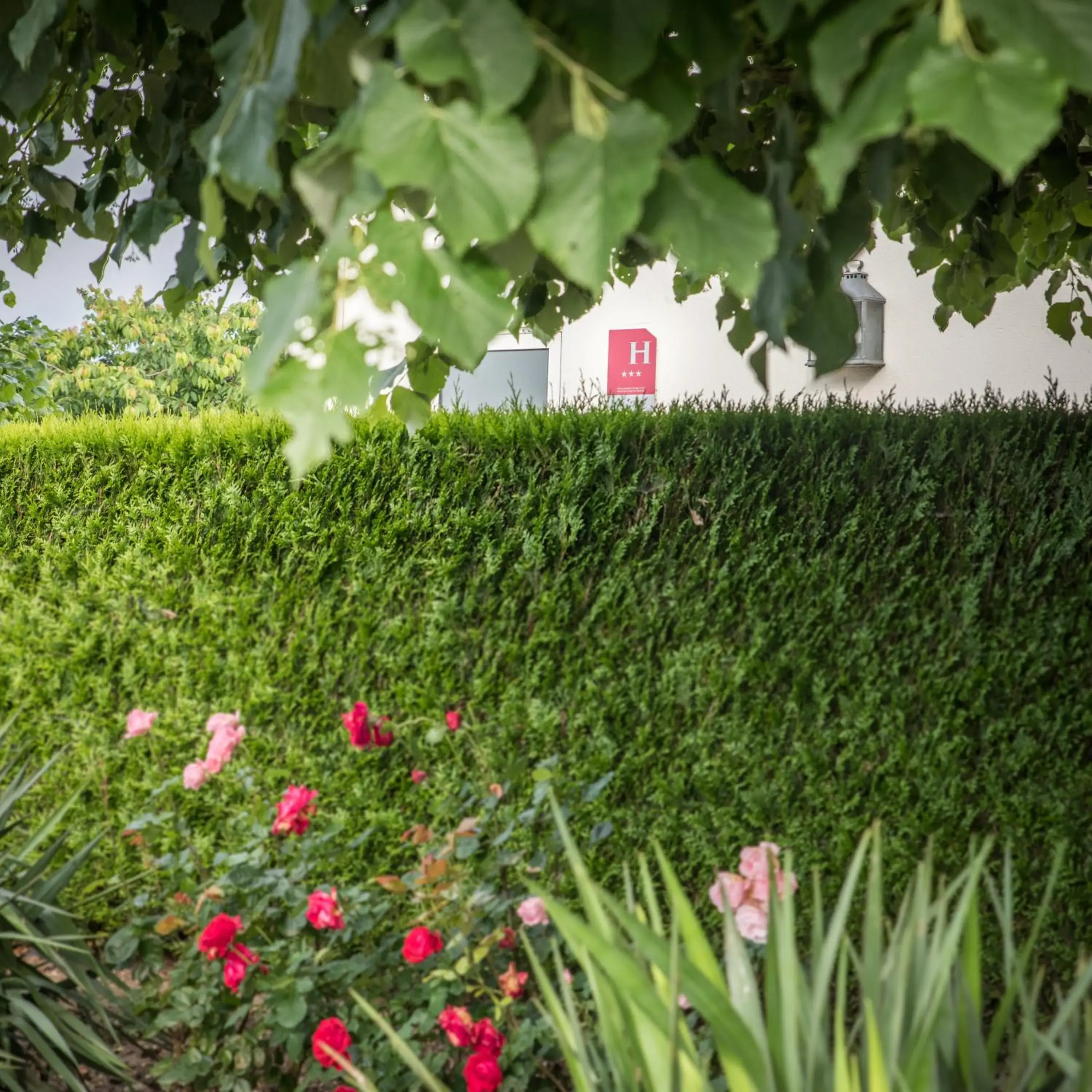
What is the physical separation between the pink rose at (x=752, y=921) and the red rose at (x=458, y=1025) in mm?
626

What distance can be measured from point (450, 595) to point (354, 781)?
77 centimetres

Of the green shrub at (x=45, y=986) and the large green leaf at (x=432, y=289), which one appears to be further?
the green shrub at (x=45, y=986)

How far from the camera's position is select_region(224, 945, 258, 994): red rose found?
2.32m

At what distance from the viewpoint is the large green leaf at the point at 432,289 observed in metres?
0.70

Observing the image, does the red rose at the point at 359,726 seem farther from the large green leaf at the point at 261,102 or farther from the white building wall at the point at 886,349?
the white building wall at the point at 886,349

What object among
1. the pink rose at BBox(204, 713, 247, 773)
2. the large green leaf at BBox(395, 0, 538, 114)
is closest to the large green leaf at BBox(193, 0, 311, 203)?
the large green leaf at BBox(395, 0, 538, 114)

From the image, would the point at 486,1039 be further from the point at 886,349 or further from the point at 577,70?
the point at 886,349

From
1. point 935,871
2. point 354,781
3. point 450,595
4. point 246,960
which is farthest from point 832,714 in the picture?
point 246,960

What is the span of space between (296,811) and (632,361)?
6609 millimetres

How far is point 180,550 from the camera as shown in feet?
13.0

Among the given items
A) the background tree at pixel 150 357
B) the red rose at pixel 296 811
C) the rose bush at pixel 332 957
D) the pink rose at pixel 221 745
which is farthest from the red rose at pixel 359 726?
the background tree at pixel 150 357

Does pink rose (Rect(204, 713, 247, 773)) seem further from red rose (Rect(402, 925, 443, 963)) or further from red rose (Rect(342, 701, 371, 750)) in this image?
red rose (Rect(402, 925, 443, 963))

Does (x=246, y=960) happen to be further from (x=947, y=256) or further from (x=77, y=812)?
(x=947, y=256)

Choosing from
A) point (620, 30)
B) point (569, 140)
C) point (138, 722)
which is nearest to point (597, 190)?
point (569, 140)
